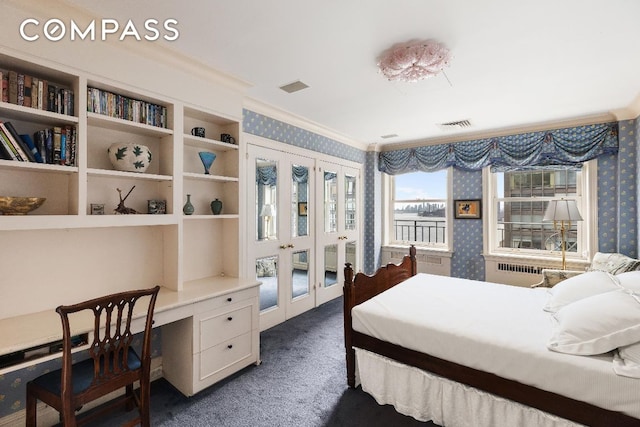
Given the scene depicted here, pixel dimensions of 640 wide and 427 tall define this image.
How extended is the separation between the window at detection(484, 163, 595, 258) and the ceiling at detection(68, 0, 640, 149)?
3.02ft

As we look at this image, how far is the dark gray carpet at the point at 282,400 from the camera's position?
1965 millimetres

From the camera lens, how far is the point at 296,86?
2773mm

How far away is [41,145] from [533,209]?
5.26 meters

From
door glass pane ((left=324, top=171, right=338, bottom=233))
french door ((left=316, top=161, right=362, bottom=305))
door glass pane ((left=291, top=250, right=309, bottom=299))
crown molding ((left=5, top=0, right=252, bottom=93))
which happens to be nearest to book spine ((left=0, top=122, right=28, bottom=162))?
crown molding ((left=5, top=0, right=252, bottom=93))

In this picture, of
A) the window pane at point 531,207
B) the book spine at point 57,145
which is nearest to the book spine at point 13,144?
the book spine at point 57,145

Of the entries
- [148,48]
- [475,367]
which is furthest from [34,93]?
[475,367]

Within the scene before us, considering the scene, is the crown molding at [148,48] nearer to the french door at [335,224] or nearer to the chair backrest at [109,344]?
the chair backrest at [109,344]

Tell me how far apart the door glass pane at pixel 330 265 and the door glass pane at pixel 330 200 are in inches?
11.2

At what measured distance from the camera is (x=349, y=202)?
481cm

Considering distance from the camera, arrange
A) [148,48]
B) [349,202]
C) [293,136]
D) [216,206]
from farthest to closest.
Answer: [349,202], [293,136], [216,206], [148,48]

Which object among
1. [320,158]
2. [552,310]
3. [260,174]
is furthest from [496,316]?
[320,158]

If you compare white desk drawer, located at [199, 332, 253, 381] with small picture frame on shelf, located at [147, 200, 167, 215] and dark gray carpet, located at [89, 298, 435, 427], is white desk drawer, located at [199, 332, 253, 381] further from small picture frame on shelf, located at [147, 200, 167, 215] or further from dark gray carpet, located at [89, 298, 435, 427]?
small picture frame on shelf, located at [147, 200, 167, 215]

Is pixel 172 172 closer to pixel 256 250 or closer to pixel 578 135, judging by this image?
pixel 256 250

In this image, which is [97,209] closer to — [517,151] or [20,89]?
[20,89]
